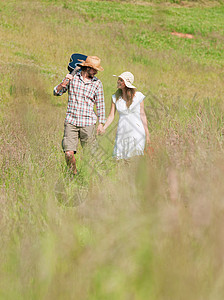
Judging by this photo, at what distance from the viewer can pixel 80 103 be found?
226 inches

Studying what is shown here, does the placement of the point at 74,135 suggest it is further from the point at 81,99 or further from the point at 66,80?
the point at 66,80

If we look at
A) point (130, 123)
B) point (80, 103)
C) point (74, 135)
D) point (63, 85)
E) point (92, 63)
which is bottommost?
point (74, 135)

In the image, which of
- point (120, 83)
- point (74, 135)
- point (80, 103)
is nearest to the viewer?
point (120, 83)

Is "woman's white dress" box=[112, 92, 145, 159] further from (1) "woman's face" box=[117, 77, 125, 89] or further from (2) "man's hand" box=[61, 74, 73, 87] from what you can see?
(2) "man's hand" box=[61, 74, 73, 87]

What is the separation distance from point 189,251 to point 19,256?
93 centimetres

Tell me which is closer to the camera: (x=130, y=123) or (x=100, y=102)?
(x=130, y=123)

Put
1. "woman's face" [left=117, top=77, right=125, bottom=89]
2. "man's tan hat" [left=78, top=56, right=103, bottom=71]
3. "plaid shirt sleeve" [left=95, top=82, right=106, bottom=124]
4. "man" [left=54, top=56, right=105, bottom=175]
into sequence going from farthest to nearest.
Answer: "plaid shirt sleeve" [left=95, top=82, right=106, bottom=124] < "man" [left=54, top=56, right=105, bottom=175] < "man's tan hat" [left=78, top=56, right=103, bottom=71] < "woman's face" [left=117, top=77, right=125, bottom=89]

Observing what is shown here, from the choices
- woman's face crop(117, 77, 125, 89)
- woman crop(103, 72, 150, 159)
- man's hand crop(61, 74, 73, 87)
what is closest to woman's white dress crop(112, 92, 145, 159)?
woman crop(103, 72, 150, 159)

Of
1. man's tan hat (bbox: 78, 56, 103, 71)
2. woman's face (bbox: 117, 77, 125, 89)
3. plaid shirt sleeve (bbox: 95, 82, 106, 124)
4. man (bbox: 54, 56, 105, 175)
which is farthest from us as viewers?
plaid shirt sleeve (bbox: 95, 82, 106, 124)

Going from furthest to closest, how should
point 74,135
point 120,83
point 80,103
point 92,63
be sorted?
point 74,135 < point 80,103 < point 92,63 < point 120,83

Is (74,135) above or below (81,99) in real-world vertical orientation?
below

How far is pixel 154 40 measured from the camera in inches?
1082

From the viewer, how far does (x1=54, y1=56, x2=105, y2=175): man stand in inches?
225

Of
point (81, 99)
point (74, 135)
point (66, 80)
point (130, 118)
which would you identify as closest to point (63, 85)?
point (66, 80)
